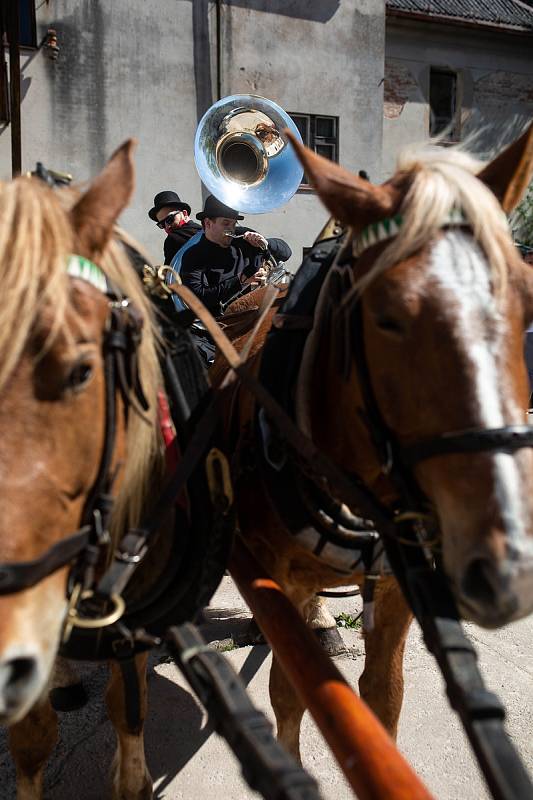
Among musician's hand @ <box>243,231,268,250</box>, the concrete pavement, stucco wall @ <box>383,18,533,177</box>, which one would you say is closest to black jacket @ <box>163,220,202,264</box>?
musician's hand @ <box>243,231,268,250</box>

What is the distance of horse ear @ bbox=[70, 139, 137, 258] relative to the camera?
123 cm

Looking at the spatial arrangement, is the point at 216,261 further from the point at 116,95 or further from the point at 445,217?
the point at 116,95

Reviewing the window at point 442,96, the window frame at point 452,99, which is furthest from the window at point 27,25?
the window at point 442,96

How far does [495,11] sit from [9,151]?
1079cm

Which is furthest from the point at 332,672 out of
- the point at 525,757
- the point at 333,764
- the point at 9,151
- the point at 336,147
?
the point at 336,147

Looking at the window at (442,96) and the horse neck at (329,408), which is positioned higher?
the window at (442,96)

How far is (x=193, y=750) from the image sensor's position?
243 centimetres

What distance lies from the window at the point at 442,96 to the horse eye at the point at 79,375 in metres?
13.6

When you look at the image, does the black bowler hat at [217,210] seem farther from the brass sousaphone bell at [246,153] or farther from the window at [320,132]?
the window at [320,132]

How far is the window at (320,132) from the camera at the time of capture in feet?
34.8

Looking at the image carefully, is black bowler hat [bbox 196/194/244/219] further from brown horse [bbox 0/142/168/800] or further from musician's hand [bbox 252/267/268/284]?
brown horse [bbox 0/142/168/800]

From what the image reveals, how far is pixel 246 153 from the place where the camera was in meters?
4.27

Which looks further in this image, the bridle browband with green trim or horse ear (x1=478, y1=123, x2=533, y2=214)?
horse ear (x1=478, y1=123, x2=533, y2=214)

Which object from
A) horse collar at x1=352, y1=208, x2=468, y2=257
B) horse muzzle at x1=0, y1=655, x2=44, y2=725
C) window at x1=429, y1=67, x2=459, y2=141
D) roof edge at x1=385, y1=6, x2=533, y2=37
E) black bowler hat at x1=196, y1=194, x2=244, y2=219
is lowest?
horse muzzle at x1=0, y1=655, x2=44, y2=725
